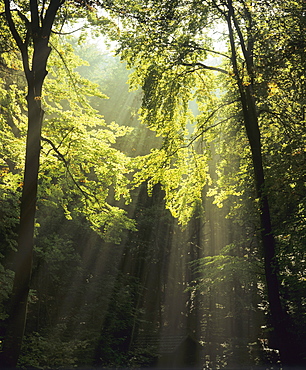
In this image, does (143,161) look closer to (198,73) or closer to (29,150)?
(198,73)

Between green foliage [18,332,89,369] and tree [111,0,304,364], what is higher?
tree [111,0,304,364]

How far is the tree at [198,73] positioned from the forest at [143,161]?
50 millimetres

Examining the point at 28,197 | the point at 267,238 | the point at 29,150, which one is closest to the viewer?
the point at 28,197

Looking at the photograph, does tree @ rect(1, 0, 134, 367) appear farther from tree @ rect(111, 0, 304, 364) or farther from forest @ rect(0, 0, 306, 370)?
tree @ rect(111, 0, 304, 364)

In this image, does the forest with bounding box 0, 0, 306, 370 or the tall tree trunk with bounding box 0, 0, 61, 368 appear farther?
the forest with bounding box 0, 0, 306, 370

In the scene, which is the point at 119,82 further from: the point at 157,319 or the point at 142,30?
the point at 142,30

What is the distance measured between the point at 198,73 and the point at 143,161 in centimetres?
325

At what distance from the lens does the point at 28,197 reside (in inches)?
285

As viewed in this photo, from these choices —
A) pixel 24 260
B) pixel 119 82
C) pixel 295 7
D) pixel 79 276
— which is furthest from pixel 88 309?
pixel 119 82

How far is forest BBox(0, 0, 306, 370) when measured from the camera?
751cm

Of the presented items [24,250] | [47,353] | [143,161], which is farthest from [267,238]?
[47,353]

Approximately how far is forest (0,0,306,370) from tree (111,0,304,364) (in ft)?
0.16

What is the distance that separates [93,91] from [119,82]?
3365 cm

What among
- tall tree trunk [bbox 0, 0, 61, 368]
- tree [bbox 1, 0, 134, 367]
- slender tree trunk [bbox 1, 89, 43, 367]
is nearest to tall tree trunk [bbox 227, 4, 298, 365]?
tree [bbox 1, 0, 134, 367]
